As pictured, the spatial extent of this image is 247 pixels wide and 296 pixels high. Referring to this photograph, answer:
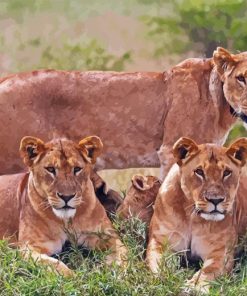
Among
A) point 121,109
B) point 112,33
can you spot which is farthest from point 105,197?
point 112,33

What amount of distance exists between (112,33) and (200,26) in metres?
0.78

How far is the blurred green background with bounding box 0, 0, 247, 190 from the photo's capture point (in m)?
12.1

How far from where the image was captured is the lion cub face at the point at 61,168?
26.5 feet

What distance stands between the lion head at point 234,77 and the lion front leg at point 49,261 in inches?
54.1

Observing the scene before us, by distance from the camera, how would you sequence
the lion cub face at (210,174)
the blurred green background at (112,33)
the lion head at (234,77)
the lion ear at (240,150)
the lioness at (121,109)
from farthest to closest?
the blurred green background at (112,33)
the lioness at (121,109)
the lion head at (234,77)
the lion ear at (240,150)
the lion cub face at (210,174)

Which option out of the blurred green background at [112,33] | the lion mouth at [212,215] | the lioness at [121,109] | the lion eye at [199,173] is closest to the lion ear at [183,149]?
the lion eye at [199,173]

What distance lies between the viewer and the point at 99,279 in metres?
7.99

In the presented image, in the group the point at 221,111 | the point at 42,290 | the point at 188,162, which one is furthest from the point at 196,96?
the point at 42,290

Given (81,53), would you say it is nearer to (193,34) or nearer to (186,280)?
(193,34)

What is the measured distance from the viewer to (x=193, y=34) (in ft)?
41.2

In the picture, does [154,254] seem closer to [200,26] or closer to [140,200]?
[140,200]

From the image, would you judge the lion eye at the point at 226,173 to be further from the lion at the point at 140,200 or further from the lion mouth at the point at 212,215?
the lion at the point at 140,200

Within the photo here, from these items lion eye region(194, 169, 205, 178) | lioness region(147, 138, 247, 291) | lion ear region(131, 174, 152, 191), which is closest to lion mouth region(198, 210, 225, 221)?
lioness region(147, 138, 247, 291)

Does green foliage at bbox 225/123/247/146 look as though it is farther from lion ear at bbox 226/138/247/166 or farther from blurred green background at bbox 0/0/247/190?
lion ear at bbox 226/138/247/166
